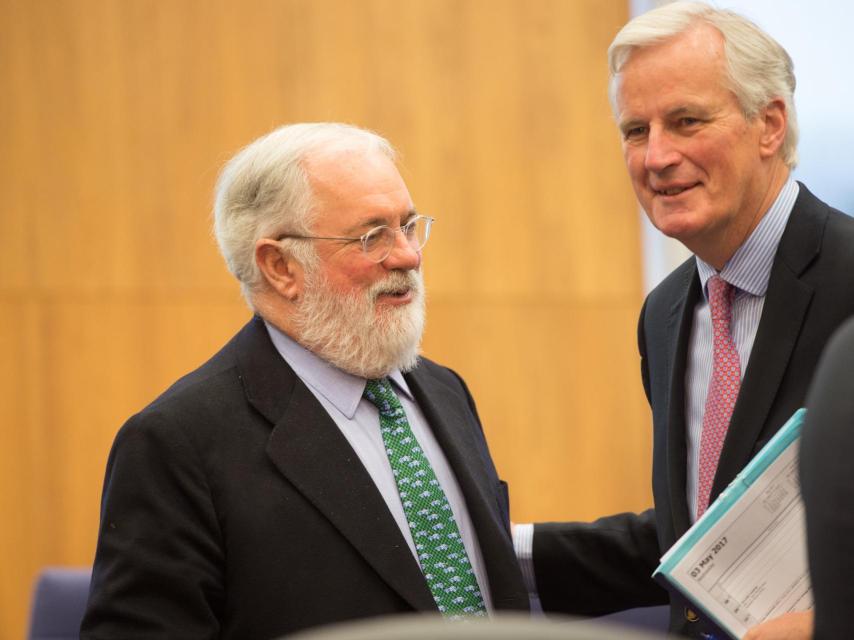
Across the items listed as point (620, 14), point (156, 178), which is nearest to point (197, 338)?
point (156, 178)

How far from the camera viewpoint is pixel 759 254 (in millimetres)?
2381

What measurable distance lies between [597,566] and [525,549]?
0.60 feet

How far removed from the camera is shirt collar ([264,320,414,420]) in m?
2.49

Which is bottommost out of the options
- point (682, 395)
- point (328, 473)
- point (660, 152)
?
point (328, 473)

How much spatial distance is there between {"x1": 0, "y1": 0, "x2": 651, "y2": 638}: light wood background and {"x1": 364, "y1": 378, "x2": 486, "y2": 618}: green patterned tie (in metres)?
2.92

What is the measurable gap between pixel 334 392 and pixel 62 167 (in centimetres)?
309

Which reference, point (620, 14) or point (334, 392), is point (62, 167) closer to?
point (620, 14)

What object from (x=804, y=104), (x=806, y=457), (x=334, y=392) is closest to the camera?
(x=806, y=457)

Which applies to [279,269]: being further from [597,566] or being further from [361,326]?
[597,566]

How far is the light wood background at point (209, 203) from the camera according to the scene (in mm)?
5117

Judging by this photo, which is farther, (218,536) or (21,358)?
(21,358)

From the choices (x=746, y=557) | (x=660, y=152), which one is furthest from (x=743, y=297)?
(x=746, y=557)

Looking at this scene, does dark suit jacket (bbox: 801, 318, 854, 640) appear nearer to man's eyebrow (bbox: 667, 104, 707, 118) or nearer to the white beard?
man's eyebrow (bbox: 667, 104, 707, 118)

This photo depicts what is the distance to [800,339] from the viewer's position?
2.24 meters
